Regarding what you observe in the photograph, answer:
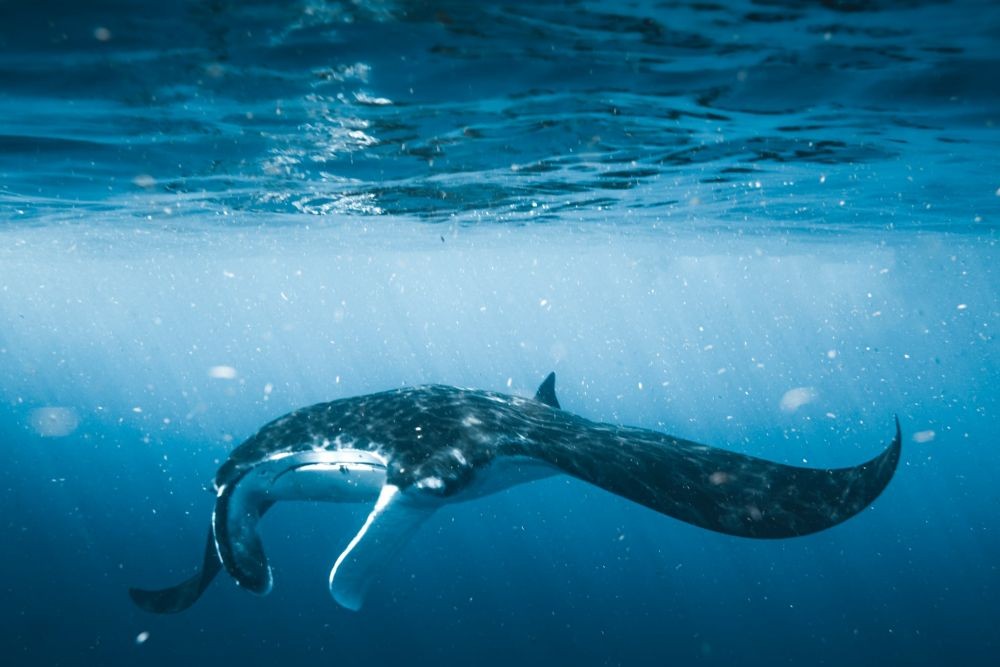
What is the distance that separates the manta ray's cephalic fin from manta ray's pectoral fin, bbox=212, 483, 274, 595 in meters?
2.88

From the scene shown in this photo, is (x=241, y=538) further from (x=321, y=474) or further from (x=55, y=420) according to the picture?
(x=55, y=420)

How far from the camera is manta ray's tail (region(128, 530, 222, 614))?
22.1ft

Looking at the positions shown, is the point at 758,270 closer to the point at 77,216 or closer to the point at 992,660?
the point at 992,660

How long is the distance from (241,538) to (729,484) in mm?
4980

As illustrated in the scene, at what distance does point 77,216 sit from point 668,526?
79.2ft

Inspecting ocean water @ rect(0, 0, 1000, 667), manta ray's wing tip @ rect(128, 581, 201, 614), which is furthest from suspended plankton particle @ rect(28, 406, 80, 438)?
manta ray's wing tip @ rect(128, 581, 201, 614)

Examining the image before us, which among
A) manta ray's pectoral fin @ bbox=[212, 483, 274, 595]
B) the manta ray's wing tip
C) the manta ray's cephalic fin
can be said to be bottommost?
the manta ray's wing tip

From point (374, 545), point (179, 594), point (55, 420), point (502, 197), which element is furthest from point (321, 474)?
point (55, 420)

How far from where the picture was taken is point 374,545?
5184mm

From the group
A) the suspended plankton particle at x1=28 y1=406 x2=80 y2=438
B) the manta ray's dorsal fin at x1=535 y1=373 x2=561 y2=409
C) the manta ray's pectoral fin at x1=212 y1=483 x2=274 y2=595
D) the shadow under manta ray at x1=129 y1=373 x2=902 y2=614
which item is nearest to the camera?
the shadow under manta ray at x1=129 y1=373 x2=902 y2=614

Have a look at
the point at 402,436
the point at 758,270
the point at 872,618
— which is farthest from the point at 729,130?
the point at 758,270

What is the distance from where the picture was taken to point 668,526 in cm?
2055

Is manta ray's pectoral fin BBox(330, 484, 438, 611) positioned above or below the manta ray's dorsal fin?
above

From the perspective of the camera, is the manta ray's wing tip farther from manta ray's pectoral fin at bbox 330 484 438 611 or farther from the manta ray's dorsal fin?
the manta ray's dorsal fin
